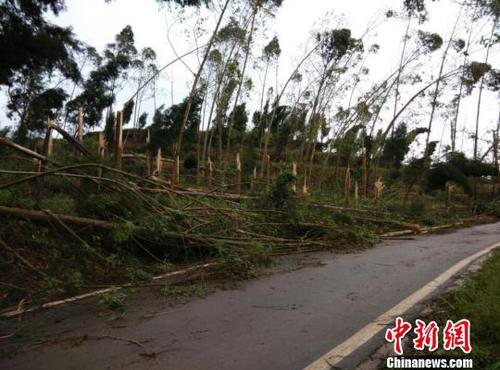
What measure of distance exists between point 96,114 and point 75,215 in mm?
31660

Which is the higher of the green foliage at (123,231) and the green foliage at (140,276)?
the green foliage at (123,231)

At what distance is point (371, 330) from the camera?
4.08 meters

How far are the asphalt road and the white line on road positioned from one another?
7 centimetres

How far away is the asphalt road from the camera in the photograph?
11.6 feet

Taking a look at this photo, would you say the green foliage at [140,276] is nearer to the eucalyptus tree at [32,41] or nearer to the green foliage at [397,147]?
the eucalyptus tree at [32,41]

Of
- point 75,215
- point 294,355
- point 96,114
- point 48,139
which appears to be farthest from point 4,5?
point 96,114

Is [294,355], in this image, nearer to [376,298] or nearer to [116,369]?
[116,369]

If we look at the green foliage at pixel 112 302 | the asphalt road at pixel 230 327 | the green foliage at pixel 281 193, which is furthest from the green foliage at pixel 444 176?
the green foliage at pixel 112 302

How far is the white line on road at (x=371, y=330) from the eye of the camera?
3.43 m

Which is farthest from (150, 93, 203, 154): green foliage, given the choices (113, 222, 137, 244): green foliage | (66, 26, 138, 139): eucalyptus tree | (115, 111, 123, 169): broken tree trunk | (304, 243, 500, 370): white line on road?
(304, 243, 500, 370): white line on road
